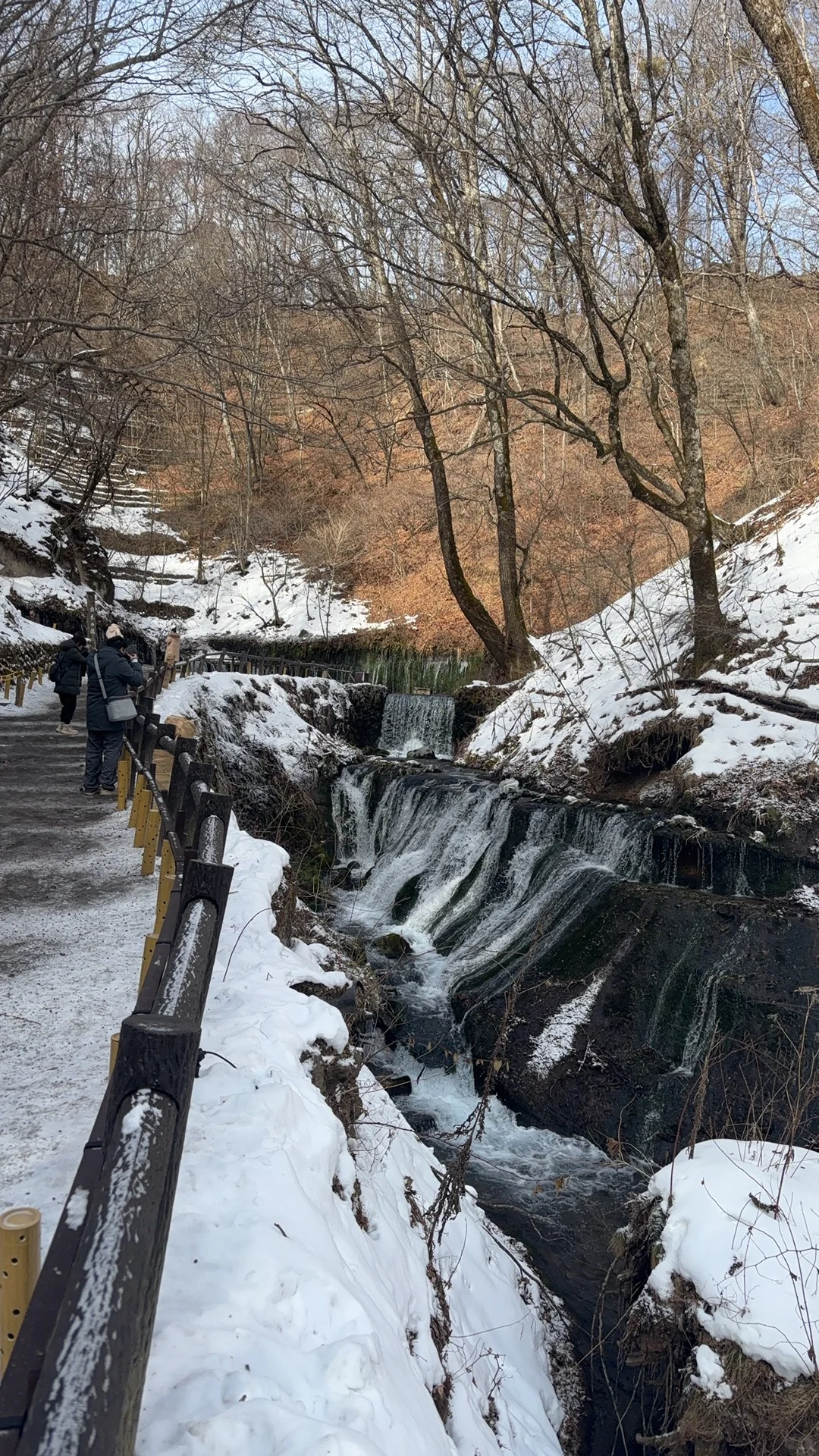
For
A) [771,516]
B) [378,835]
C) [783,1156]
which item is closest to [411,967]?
[378,835]

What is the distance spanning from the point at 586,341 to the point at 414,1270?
3530 cm

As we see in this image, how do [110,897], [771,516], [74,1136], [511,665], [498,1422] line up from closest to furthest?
[74,1136]
[498,1422]
[110,897]
[771,516]
[511,665]

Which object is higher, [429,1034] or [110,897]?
[110,897]

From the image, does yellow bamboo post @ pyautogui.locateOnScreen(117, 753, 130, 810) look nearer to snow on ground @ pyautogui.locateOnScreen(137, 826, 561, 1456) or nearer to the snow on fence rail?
snow on ground @ pyautogui.locateOnScreen(137, 826, 561, 1456)

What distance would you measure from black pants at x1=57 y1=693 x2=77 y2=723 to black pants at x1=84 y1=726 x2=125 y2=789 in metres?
5.02

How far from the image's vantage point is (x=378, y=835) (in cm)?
1378

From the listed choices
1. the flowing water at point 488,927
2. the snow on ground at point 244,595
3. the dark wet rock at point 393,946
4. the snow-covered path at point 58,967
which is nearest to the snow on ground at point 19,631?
the snow on ground at point 244,595

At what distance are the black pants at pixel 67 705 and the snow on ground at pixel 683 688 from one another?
6677 mm

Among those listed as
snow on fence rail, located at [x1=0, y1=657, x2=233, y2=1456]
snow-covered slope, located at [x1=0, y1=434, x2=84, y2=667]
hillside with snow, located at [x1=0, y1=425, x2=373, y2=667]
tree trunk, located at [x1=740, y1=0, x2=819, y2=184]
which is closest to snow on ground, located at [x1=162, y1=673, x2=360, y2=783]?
hillside with snow, located at [x1=0, y1=425, x2=373, y2=667]

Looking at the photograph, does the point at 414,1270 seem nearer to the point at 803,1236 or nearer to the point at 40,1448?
the point at 803,1236

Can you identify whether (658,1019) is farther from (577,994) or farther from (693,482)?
(693,482)

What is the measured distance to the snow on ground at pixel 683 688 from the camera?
10.2 m

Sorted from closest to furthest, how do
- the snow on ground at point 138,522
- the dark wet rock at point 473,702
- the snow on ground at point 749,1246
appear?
the snow on ground at point 749,1246 < the dark wet rock at point 473,702 < the snow on ground at point 138,522

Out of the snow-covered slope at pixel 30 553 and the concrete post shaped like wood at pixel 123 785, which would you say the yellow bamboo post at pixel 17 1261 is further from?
the snow-covered slope at pixel 30 553
